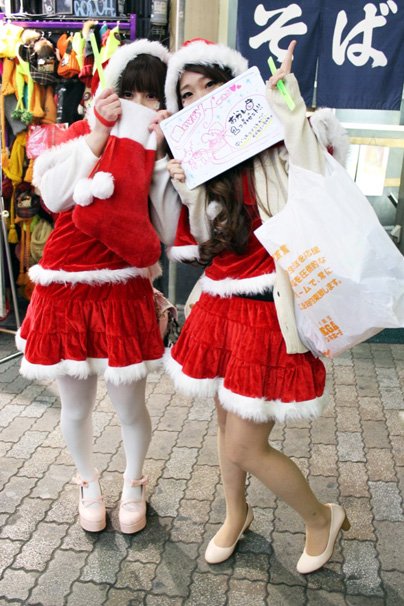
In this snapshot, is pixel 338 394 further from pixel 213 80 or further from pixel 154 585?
pixel 213 80

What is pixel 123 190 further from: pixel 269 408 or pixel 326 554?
pixel 326 554

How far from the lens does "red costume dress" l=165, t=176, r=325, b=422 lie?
6.54 ft

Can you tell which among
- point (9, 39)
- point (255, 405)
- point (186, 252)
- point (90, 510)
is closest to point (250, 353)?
point (255, 405)

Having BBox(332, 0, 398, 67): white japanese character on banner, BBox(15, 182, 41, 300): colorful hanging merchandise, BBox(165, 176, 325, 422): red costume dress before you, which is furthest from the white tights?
BBox(332, 0, 398, 67): white japanese character on banner

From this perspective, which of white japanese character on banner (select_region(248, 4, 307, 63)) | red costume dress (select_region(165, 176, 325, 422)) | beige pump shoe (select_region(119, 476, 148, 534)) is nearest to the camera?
red costume dress (select_region(165, 176, 325, 422))

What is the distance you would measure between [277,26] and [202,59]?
2838mm

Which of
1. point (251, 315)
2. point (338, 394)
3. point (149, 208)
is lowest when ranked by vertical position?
point (338, 394)

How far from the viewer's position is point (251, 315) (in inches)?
79.0

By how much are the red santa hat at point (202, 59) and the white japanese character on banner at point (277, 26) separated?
8.99 feet

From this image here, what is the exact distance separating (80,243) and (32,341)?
1.44ft

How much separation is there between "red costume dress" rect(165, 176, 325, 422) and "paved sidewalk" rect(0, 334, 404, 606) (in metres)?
0.82

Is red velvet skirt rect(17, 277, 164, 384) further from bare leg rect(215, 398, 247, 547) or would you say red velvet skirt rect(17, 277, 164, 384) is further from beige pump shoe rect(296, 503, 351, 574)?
beige pump shoe rect(296, 503, 351, 574)

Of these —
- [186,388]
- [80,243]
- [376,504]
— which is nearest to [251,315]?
[186,388]

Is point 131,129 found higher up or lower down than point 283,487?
higher up
